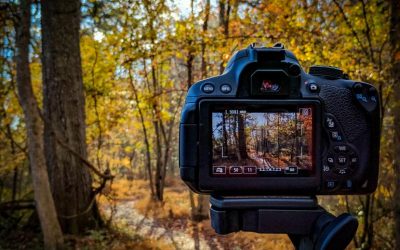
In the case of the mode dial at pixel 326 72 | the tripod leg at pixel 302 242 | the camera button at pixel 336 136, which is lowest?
the tripod leg at pixel 302 242

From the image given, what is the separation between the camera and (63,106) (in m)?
6.13

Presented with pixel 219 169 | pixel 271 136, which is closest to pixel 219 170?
pixel 219 169

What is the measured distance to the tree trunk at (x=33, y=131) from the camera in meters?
4.70

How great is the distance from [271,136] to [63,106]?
208 inches

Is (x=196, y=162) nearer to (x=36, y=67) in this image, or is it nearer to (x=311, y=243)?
(x=311, y=243)

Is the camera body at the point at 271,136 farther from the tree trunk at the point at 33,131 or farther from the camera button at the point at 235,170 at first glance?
the tree trunk at the point at 33,131

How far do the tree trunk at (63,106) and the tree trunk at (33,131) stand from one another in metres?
0.80

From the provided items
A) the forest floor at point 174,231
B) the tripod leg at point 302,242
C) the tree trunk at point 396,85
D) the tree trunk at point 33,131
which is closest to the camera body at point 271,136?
the tripod leg at point 302,242

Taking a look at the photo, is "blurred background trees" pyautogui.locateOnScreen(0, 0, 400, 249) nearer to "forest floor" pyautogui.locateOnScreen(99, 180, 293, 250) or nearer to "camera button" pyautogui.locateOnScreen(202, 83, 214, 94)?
"forest floor" pyautogui.locateOnScreen(99, 180, 293, 250)

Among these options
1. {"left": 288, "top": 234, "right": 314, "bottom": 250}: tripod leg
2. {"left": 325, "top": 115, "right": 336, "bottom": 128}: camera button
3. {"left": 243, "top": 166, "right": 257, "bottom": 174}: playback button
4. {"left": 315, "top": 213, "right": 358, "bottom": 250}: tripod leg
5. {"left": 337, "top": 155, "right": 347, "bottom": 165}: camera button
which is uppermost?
{"left": 325, "top": 115, "right": 336, "bottom": 128}: camera button

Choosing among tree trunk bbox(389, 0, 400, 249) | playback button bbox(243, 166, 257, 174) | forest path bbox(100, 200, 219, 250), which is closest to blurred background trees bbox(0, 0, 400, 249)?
tree trunk bbox(389, 0, 400, 249)

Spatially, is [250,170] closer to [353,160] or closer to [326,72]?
[353,160]

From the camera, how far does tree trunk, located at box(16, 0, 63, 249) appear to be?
15.4ft

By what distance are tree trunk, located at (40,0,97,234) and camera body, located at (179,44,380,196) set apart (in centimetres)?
500
